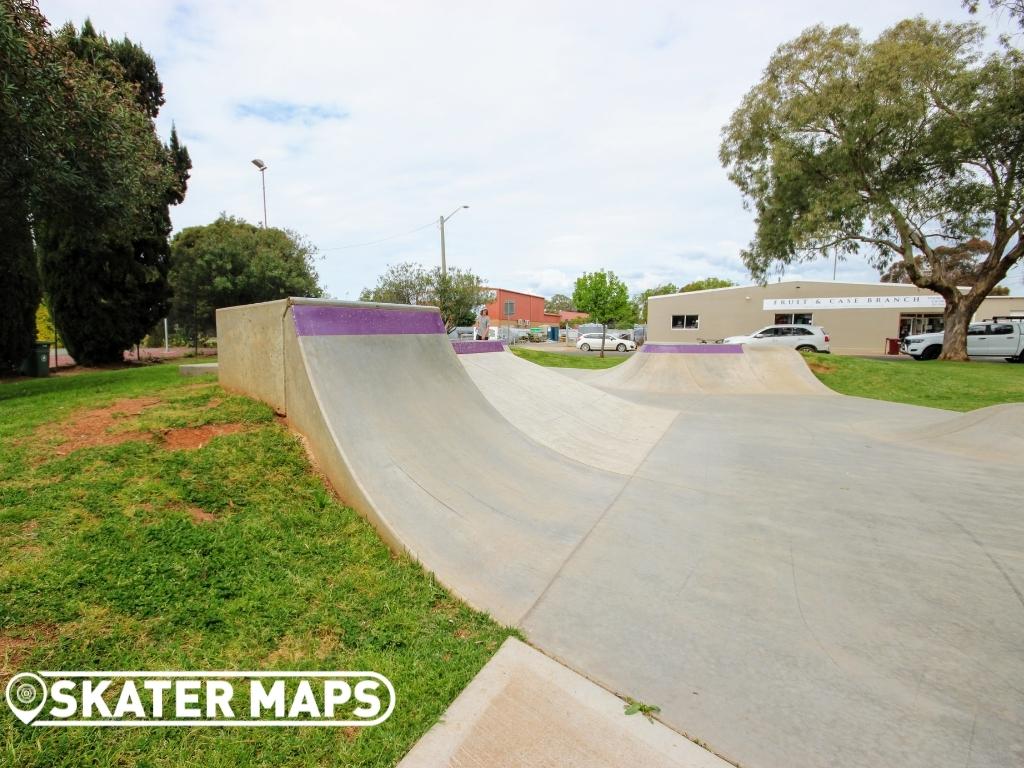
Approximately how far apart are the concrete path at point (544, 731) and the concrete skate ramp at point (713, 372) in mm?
11911

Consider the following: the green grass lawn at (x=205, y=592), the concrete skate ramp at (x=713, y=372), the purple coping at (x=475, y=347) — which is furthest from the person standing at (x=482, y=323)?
the green grass lawn at (x=205, y=592)

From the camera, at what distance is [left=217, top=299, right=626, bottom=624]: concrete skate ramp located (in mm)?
3363

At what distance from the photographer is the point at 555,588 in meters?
3.05

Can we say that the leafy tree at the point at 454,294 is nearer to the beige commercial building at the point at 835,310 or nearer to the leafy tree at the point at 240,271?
the leafy tree at the point at 240,271

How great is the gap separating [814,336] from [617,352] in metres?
12.6

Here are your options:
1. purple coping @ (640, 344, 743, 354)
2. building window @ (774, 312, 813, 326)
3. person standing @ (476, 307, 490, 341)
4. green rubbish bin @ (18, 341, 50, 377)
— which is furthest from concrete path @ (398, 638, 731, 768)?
building window @ (774, 312, 813, 326)

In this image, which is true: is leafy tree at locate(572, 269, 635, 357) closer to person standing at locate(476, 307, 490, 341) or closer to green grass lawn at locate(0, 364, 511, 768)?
person standing at locate(476, 307, 490, 341)

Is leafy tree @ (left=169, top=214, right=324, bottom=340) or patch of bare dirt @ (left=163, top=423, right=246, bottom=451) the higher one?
leafy tree @ (left=169, top=214, right=324, bottom=340)

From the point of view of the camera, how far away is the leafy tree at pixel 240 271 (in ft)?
81.4

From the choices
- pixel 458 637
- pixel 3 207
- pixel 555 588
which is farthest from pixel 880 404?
pixel 3 207

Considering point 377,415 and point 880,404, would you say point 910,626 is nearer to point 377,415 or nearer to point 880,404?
point 377,415

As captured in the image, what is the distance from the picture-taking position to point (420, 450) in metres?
4.38

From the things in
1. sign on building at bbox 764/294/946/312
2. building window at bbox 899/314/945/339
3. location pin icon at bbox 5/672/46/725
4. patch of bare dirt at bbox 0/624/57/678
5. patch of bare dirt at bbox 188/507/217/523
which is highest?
sign on building at bbox 764/294/946/312
